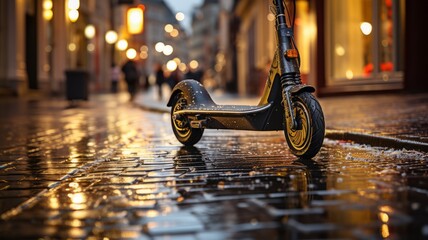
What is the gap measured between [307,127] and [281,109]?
589 millimetres

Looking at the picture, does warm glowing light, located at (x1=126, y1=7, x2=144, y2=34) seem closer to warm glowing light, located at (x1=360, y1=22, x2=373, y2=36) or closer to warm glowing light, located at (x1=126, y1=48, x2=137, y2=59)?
warm glowing light, located at (x1=360, y1=22, x2=373, y2=36)

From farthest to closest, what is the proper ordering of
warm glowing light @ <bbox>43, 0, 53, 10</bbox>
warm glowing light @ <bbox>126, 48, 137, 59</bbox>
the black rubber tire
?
1. warm glowing light @ <bbox>126, 48, 137, 59</bbox>
2. warm glowing light @ <bbox>43, 0, 53, 10</bbox>
3. the black rubber tire

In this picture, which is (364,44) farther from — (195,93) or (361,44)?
(195,93)

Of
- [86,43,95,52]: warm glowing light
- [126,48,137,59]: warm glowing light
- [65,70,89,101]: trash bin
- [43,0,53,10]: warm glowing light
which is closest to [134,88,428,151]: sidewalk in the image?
[65,70,89,101]: trash bin

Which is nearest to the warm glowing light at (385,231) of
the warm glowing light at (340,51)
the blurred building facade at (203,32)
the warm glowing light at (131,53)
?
the warm glowing light at (340,51)

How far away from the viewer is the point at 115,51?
51.3 metres

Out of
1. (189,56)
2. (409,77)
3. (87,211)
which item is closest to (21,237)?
(87,211)

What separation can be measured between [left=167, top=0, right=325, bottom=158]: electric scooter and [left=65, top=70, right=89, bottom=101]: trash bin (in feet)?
44.9

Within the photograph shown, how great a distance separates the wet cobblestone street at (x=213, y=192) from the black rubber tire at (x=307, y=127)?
113 millimetres

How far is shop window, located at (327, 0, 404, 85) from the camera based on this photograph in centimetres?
1630

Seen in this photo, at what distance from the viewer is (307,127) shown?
216 inches

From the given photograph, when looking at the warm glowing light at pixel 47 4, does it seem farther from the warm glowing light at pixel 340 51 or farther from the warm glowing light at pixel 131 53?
the warm glowing light at pixel 340 51

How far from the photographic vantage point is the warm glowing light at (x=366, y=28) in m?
18.0

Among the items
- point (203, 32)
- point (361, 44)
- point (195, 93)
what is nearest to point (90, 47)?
point (361, 44)
